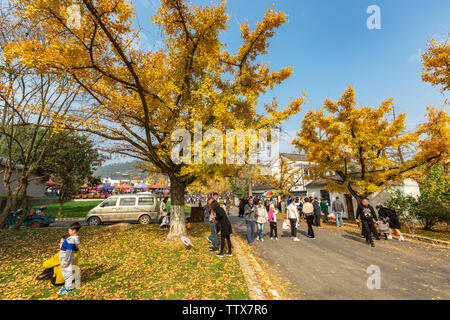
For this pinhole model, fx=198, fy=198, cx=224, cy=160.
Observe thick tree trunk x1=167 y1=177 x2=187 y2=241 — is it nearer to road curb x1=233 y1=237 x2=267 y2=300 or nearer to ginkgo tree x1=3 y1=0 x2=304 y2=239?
ginkgo tree x1=3 y1=0 x2=304 y2=239

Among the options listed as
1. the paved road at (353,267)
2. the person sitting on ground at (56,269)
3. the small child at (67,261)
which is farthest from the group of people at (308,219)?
the person sitting on ground at (56,269)

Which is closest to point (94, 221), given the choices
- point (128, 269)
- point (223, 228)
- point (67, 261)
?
point (128, 269)

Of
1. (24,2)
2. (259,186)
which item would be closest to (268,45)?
(24,2)

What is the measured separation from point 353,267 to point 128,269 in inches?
269

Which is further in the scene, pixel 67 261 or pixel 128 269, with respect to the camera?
pixel 128 269

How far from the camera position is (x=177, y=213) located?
29.9 ft

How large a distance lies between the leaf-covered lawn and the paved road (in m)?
1.61

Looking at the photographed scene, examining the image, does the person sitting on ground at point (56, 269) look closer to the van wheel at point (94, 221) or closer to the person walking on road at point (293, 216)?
the person walking on road at point (293, 216)

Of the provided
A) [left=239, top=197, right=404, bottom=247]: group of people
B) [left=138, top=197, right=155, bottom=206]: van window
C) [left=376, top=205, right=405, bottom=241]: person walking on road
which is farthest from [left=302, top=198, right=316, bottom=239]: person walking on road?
[left=138, top=197, right=155, bottom=206]: van window

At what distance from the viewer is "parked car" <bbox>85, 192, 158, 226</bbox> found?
13891mm

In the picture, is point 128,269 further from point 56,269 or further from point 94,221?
point 94,221
